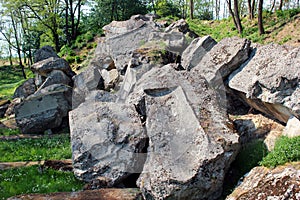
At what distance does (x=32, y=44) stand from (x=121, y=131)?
39815mm

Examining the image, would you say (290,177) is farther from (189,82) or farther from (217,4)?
(217,4)

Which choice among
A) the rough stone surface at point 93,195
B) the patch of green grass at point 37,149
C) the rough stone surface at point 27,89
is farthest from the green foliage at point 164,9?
the rough stone surface at point 93,195

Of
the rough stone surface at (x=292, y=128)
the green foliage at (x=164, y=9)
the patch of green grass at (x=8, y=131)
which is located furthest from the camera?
the green foliage at (x=164, y=9)

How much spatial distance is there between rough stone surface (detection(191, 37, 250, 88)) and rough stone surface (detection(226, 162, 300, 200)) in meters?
4.16

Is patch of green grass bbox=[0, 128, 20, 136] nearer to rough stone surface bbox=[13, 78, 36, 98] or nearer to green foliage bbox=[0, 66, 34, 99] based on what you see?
rough stone surface bbox=[13, 78, 36, 98]

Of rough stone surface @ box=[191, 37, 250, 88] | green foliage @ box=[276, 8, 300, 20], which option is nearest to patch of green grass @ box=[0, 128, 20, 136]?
rough stone surface @ box=[191, 37, 250, 88]

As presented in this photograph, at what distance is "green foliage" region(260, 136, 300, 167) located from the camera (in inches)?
296

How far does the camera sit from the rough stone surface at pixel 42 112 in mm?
16359

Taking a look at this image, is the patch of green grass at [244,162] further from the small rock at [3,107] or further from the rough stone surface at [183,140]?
the small rock at [3,107]

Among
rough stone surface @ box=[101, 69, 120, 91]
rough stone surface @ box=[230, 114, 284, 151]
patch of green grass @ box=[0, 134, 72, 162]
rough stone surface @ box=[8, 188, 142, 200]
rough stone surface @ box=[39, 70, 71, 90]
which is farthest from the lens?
rough stone surface @ box=[39, 70, 71, 90]

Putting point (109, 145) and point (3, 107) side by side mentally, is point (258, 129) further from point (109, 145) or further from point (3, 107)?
point (3, 107)

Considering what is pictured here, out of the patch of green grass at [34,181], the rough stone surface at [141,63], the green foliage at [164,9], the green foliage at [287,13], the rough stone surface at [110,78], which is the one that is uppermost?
the green foliage at [164,9]

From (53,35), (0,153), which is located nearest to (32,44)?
(53,35)

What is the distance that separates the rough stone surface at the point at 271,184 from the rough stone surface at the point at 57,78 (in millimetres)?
15322
